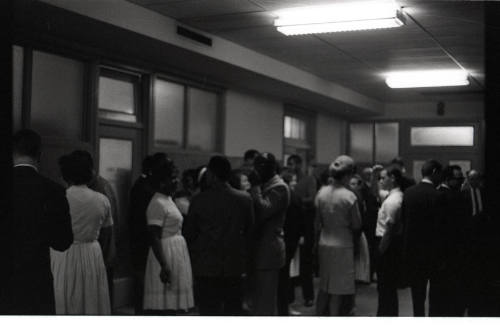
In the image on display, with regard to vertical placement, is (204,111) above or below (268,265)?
above

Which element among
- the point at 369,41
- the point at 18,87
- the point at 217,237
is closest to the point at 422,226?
the point at 217,237

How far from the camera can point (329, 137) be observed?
19.8ft

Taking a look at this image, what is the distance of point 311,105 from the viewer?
683 centimetres

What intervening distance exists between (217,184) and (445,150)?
1617 mm

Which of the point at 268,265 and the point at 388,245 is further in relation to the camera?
the point at 388,245

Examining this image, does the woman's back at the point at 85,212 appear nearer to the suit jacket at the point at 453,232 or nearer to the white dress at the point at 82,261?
the white dress at the point at 82,261

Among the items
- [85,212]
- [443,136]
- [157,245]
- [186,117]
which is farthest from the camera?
[186,117]

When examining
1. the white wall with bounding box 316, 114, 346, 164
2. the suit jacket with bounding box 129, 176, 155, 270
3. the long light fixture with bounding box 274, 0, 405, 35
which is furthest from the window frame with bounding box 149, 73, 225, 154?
the suit jacket with bounding box 129, 176, 155, 270

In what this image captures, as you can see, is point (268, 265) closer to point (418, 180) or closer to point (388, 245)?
point (388, 245)

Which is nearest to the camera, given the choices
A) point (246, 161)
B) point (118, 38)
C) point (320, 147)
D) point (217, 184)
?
point (217, 184)

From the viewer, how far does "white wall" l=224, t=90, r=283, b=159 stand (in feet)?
20.7

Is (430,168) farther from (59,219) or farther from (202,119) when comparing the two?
(202,119)

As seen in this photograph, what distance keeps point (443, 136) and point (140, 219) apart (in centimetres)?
204
